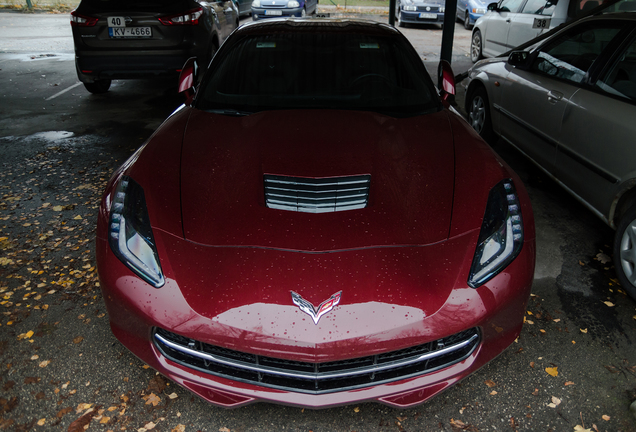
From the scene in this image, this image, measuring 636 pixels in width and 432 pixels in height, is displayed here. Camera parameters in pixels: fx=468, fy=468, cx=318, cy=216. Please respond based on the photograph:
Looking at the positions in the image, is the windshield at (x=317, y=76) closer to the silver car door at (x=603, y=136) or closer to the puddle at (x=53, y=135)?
the silver car door at (x=603, y=136)

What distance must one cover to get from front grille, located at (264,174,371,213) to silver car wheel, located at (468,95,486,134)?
3.30 meters

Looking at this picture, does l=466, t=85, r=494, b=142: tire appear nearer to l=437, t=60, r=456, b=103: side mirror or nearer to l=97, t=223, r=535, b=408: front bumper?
l=437, t=60, r=456, b=103: side mirror

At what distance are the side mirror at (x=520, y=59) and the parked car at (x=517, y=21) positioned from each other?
8.47ft

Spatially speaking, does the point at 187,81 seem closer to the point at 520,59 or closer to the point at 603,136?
the point at 603,136

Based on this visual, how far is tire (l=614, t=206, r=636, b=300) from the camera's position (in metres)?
2.73

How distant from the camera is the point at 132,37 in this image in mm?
6098

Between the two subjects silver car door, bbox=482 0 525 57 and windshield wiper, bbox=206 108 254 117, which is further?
silver car door, bbox=482 0 525 57

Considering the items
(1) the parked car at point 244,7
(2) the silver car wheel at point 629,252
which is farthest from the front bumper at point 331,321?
(1) the parked car at point 244,7

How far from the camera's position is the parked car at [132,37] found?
6062 mm

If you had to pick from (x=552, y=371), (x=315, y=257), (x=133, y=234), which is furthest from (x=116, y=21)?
(x=552, y=371)

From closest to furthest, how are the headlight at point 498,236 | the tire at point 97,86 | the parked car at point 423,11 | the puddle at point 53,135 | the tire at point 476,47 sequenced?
1. the headlight at point 498,236
2. the puddle at point 53,135
3. the tire at point 97,86
4. the tire at point 476,47
5. the parked car at point 423,11

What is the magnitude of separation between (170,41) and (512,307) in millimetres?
5747

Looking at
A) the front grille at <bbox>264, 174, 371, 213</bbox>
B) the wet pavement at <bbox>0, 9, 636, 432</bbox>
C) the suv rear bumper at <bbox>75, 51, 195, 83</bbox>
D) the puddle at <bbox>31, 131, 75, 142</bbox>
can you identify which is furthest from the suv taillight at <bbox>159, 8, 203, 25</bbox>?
the front grille at <bbox>264, 174, 371, 213</bbox>

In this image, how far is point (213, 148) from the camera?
2.43 meters
